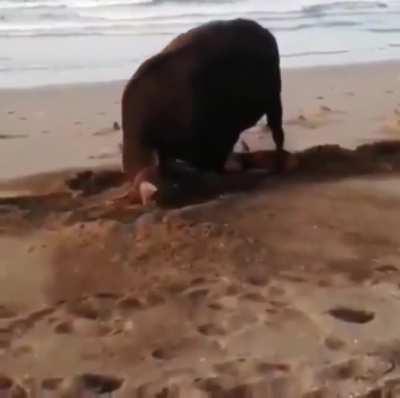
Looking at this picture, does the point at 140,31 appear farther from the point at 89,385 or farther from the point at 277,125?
the point at 89,385

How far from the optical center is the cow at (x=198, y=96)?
432cm

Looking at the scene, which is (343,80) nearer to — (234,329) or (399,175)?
(399,175)

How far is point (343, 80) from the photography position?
7.38 meters

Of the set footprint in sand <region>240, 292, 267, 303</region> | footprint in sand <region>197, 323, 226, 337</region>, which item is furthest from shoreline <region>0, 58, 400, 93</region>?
footprint in sand <region>197, 323, 226, 337</region>

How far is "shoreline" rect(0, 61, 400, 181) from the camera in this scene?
5.27 m

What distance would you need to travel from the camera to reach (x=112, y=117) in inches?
242

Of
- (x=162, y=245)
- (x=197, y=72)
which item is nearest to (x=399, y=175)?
(x=197, y=72)

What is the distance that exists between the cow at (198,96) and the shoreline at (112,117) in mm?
646

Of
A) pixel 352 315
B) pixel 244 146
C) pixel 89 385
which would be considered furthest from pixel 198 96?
pixel 89 385

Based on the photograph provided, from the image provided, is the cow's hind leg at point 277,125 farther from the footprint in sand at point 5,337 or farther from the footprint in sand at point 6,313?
the footprint in sand at point 5,337

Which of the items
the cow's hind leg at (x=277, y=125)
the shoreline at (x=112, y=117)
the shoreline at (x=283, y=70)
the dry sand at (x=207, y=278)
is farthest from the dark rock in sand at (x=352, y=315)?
the shoreline at (x=283, y=70)

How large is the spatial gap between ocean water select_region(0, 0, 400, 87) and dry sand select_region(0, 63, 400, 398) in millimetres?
2322

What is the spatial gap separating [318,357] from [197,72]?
1739 millimetres

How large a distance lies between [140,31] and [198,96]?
5296 millimetres
